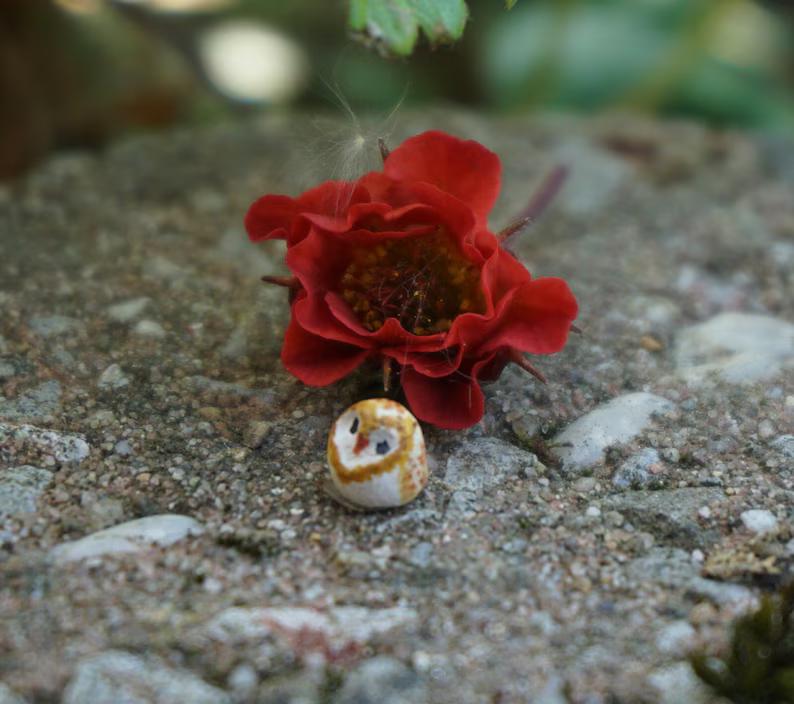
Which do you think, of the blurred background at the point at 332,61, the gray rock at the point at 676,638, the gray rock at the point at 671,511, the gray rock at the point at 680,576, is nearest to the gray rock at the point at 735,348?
the gray rock at the point at 671,511

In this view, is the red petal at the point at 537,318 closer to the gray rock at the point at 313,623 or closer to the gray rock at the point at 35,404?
the gray rock at the point at 313,623

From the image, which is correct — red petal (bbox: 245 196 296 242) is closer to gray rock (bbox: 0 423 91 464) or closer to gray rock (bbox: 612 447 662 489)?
gray rock (bbox: 0 423 91 464)

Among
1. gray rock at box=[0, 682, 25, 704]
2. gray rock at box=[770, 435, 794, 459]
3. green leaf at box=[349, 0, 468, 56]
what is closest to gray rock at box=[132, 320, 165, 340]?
green leaf at box=[349, 0, 468, 56]

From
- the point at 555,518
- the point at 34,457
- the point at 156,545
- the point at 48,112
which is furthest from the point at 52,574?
the point at 48,112

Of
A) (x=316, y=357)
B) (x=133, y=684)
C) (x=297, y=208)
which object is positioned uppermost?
(x=297, y=208)

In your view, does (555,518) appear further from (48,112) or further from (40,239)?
(48,112)

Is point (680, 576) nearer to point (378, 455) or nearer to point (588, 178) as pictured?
point (378, 455)

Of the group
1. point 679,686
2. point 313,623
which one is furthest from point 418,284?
point 679,686
